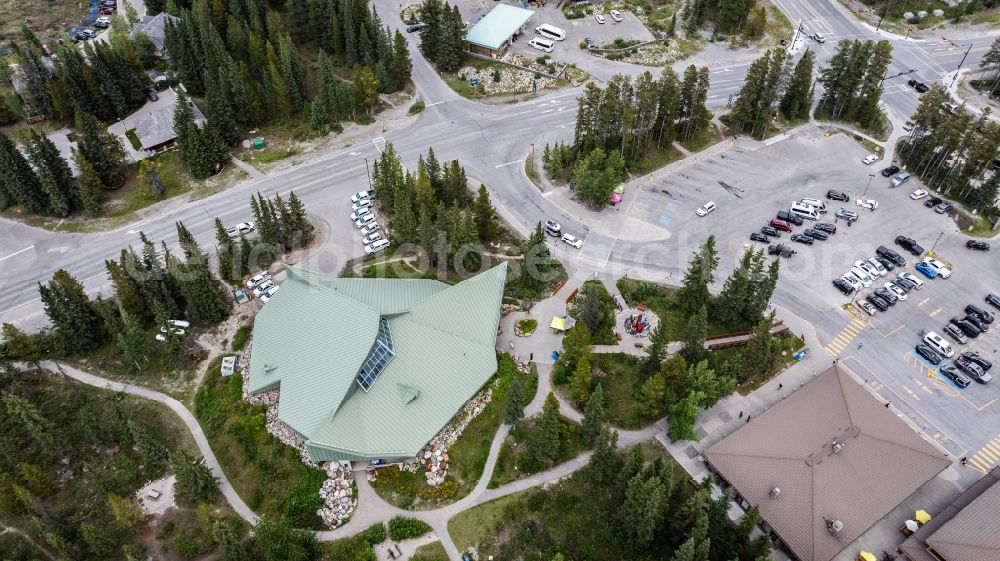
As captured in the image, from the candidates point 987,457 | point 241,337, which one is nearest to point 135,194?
point 241,337

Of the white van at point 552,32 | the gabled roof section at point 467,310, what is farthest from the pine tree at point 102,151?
the white van at point 552,32

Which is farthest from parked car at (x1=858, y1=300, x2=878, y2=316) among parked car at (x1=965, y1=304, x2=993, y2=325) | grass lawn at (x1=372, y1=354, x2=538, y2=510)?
grass lawn at (x1=372, y1=354, x2=538, y2=510)

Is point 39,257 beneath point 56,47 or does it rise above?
beneath

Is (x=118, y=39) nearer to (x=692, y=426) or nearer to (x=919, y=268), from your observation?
(x=692, y=426)

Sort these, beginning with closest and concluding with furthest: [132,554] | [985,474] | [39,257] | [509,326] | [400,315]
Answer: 1. [132,554]
2. [985,474]
3. [400,315]
4. [509,326]
5. [39,257]

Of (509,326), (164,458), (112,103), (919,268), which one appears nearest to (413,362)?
(509,326)

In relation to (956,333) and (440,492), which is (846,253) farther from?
(440,492)
